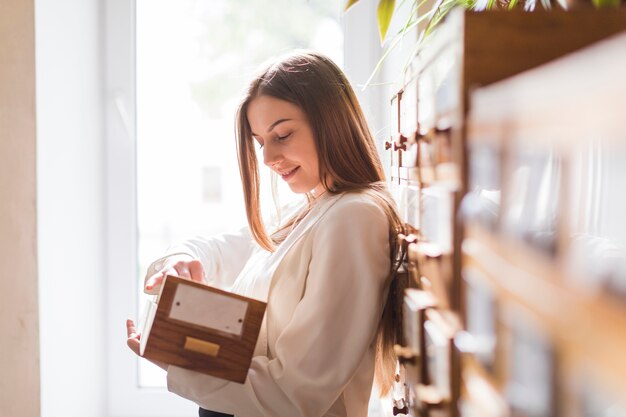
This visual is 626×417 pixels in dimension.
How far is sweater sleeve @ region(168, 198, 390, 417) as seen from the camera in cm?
100

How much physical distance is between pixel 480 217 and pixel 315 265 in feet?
1.73

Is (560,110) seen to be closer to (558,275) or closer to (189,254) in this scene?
(558,275)

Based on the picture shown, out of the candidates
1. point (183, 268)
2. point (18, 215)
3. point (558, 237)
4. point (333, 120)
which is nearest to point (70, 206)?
point (18, 215)

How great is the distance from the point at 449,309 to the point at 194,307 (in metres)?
0.42

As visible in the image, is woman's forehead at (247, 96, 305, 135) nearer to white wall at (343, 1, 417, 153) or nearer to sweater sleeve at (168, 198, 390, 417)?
sweater sleeve at (168, 198, 390, 417)

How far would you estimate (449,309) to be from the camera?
2.11 feet

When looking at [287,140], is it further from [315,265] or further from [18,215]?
[18,215]

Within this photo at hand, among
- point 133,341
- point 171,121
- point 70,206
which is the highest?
point 171,121

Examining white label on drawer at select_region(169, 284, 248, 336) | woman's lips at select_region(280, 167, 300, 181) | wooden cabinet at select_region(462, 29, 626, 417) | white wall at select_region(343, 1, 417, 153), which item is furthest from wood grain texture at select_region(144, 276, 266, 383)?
white wall at select_region(343, 1, 417, 153)

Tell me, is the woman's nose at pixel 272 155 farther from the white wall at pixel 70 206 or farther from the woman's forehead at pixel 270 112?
the white wall at pixel 70 206

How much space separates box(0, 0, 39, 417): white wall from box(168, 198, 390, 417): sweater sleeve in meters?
0.89

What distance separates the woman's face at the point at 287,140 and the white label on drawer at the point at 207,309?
35cm

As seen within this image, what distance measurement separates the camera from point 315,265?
1.05 meters

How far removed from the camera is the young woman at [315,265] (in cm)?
101
